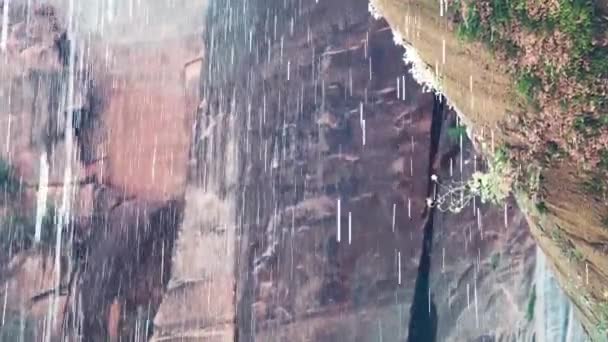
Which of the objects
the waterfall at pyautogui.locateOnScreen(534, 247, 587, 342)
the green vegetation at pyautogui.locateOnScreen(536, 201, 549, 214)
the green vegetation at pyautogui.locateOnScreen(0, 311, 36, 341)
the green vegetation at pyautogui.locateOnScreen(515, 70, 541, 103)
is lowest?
the green vegetation at pyautogui.locateOnScreen(0, 311, 36, 341)

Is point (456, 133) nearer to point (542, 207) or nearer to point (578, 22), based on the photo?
point (542, 207)

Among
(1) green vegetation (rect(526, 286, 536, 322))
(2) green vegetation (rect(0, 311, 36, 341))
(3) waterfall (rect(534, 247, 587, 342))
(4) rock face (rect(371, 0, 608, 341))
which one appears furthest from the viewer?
(2) green vegetation (rect(0, 311, 36, 341))

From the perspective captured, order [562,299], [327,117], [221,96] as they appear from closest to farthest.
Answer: [562,299]
[327,117]
[221,96]

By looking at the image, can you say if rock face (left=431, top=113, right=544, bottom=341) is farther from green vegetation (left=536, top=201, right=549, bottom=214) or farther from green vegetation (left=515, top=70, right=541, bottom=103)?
green vegetation (left=515, top=70, right=541, bottom=103)

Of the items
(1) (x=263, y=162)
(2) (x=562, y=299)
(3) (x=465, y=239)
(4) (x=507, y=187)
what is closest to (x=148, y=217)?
(1) (x=263, y=162)

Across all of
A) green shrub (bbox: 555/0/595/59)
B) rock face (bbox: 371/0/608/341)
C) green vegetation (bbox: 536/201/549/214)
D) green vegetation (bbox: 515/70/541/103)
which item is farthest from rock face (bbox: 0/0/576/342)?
green shrub (bbox: 555/0/595/59)

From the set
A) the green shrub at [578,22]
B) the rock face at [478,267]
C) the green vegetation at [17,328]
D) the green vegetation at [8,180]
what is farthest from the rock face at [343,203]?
the green shrub at [578,22]

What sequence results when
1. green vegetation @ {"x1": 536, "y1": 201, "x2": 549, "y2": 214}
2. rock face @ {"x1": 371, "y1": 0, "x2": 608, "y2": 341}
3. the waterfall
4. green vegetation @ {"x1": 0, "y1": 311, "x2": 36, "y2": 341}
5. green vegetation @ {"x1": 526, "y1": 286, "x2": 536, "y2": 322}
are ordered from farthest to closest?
green vegetation @ {"x1": 0, "y1": 311, "x2": 36, "y2": 341}
green vegetation @ {"x1": 526, "y1": 286, "x2": 536, "y2": 322}
the waterfall
green vegetation @ {"x1": 536, "y1": 201, "x2": 549, "y2": 214}
rock face @ {"x1": 371, "y1": 0, "x2": 608, "y2": 341}

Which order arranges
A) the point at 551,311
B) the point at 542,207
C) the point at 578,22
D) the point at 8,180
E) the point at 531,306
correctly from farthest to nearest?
the point at 8,180 → the point at 531,306 → the point at 551,311 → the point at 542,207 → the point at 578,22

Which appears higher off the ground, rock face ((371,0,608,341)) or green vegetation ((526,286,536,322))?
rock face ((371,0,608,341))

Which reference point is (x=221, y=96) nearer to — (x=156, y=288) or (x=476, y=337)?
(x=156, y=288)

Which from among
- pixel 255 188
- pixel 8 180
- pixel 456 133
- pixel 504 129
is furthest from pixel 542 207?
pixel 8 180

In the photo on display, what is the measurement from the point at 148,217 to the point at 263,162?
1.28m

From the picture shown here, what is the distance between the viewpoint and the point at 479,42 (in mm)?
3816
